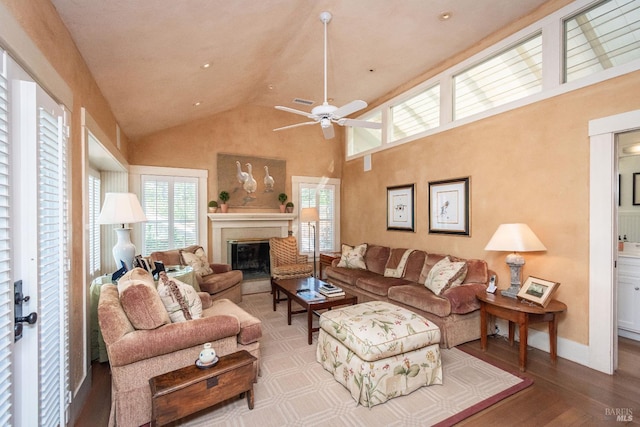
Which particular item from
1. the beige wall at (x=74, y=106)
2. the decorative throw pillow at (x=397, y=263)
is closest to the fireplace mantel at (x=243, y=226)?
the decorative throw pillow at (x=397, y=263)

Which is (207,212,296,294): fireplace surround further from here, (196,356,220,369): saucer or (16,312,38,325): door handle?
(16,312,38,325): door handle

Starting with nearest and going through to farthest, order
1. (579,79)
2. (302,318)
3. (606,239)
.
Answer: (606,239) → (579,79) → (302,318)

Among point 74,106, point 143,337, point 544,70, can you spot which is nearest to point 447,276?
point 544,70

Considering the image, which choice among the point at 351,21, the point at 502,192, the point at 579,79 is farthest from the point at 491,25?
the point at 502,192

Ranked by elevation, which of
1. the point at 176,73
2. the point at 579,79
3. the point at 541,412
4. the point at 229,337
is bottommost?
the point at 541,412

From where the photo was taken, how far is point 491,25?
11.8 ft

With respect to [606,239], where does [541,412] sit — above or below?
below

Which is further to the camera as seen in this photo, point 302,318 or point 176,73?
point 302,318

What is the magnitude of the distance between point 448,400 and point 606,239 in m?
2.11

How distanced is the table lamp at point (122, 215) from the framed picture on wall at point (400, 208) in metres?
3.89

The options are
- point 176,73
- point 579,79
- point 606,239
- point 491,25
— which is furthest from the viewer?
point 491,25

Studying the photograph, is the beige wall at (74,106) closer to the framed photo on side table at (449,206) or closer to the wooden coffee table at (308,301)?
the wooden coffee table at (308,301)

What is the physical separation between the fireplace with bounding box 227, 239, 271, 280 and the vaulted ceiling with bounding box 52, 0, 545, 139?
245 centimetres

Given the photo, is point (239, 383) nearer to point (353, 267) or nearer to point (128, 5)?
point (128, 5)
